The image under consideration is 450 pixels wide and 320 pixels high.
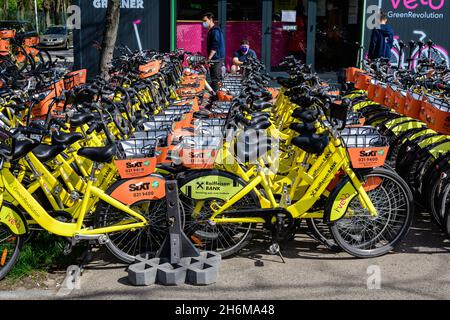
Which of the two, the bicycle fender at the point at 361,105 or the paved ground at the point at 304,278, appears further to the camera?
the bicycle fender at the point at 361,105

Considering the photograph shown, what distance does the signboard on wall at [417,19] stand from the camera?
41.6 ft

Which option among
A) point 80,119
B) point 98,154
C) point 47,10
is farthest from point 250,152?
point 47,10

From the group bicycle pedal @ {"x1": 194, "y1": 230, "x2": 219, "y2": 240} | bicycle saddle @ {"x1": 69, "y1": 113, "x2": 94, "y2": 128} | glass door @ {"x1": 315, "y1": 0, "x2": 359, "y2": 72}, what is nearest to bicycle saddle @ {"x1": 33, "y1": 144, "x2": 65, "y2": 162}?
bicycle saddle @ {"x1": 69, "y1": 113, "x2": 94, "y2": 128}

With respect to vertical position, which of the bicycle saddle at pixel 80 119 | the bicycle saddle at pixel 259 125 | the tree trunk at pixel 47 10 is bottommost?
the bicycle saddle at pixel 259 125

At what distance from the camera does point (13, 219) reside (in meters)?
3.91

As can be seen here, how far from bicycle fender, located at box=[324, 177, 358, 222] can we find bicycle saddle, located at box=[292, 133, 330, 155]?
0.32 m

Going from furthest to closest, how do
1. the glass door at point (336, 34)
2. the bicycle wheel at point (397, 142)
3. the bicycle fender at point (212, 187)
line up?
the glass door at point (336, 34) < the bicycle wheel at point (397, 142) < the bicycle fender at point (212, 187)

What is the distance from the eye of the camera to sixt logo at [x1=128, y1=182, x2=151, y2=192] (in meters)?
4.15

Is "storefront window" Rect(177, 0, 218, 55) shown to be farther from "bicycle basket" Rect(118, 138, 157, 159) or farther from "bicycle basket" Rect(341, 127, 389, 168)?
"bicycle basket" Rect(341, 127, 389, 168)

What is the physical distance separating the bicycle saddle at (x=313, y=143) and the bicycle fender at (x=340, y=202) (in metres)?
0.32

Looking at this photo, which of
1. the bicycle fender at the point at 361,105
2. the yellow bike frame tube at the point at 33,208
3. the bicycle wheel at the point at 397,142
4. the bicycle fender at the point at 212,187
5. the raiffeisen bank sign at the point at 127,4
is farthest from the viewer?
the raiffeisen bank sign at the point at 127,4

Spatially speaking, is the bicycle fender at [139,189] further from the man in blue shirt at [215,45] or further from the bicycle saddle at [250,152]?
the man in blue shirt at [215,45]

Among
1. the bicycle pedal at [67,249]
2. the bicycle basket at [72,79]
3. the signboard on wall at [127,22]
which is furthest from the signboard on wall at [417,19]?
the bicycle pedal at [67,249]

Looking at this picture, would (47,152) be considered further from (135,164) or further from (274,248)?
(274,248)
